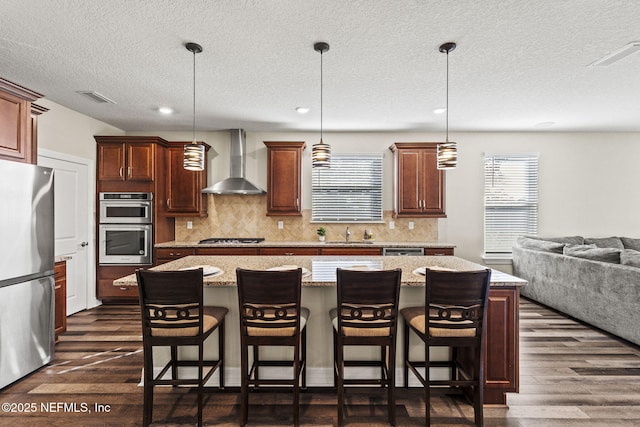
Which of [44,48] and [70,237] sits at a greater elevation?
[44,48]

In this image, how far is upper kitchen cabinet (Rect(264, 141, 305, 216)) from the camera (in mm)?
4965

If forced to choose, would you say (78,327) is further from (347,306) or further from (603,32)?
(603,32)

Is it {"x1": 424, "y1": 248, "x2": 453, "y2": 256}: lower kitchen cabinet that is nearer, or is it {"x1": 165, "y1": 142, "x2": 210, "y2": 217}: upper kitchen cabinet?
{"x1": 424, "y1": 248, "x2": 453, "y2": 256}: lower kitchen cabinet

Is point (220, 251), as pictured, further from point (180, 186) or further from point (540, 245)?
point (540, 245)

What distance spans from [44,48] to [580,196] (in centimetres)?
710

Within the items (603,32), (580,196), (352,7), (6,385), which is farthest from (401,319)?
(580,196)

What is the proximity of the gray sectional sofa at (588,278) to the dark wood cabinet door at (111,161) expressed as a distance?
606 cm

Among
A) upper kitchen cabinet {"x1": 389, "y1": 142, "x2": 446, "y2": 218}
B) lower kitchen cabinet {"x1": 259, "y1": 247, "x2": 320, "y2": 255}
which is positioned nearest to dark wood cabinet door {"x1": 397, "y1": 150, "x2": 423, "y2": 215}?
upper kitchen cabinet {"x1": 389, "y1": 142, "x2": 446, "y2": 218}

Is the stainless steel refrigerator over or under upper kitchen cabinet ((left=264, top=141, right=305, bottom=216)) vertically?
under

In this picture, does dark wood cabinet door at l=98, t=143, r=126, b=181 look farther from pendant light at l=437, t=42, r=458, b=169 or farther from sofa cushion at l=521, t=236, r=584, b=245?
sofa cushion at l=521, t=236, r=584, b=245

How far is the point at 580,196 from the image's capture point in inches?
211

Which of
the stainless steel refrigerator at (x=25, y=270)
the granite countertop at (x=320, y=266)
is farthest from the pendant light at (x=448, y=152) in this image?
the stainless steel refrigerator at (x=25, y=270)

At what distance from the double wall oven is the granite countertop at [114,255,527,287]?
6.65 feet

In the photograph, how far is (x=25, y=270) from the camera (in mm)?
2602
